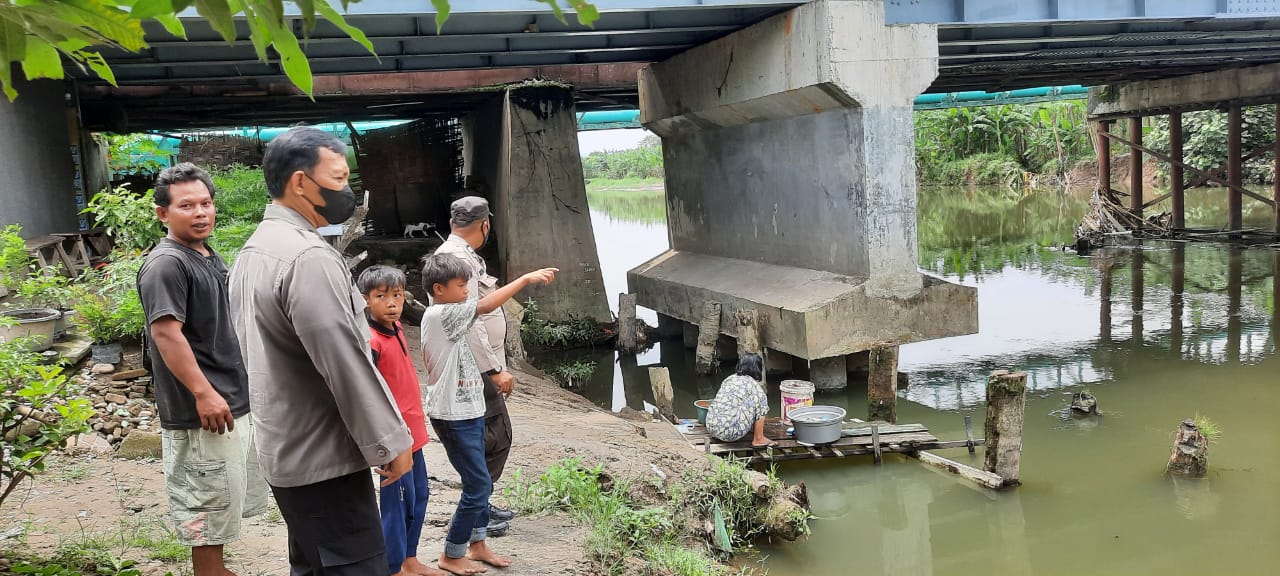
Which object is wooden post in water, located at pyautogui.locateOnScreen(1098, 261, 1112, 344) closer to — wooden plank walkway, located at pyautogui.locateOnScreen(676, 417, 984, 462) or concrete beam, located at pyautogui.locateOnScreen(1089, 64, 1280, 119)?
concrete beam, located at pyautogui.locateOnScreen(1089, 64, 1280, 119)

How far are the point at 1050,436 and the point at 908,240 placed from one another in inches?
113

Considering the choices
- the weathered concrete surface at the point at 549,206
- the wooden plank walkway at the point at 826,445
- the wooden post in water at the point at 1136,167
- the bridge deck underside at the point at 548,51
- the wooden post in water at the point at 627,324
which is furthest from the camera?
the wooden post in water at the point at 1136,167

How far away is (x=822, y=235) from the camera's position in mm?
12102

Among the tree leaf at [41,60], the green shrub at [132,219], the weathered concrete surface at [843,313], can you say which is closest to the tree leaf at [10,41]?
the tree leaf at [41,60]

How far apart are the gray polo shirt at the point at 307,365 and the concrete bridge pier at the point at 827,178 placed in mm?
8646

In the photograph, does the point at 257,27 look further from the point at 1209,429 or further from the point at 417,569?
the point at 1209,429

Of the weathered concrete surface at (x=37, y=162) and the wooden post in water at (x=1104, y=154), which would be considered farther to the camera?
the wooden post in water at (x=1104, y=154)

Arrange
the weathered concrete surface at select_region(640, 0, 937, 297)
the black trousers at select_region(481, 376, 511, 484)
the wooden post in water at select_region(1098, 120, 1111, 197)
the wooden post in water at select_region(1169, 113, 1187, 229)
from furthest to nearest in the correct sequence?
1. the wooden post in water at select_region(1098, 120, 1111, 197)
2. the wooden post in water at select_region(1169, 113, 1187, 229)
3. the weathered concrete surface at select_region(640, 0, 937, 297)
4. the black trousers at select_region(481, 376, 511, 484)

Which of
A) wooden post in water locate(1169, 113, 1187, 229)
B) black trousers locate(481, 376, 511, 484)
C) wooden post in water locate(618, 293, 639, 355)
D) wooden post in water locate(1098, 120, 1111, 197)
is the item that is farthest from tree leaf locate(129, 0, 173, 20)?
wooden post in water locate(1098, 120, 1111, 197)

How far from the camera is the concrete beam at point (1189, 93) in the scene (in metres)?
19.1

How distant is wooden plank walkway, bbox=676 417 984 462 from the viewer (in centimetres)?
839

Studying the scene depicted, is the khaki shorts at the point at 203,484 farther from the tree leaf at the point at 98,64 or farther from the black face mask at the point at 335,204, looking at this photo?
the tree leaf at the point at 98,64

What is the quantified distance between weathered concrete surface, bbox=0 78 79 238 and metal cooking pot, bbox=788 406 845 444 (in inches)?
362

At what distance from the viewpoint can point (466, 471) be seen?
4.33m
